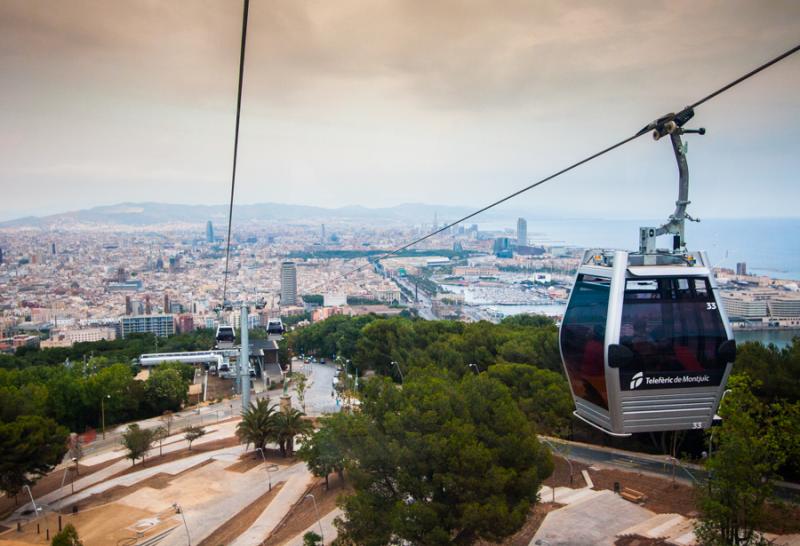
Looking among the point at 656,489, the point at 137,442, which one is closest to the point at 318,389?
the point at 137,442

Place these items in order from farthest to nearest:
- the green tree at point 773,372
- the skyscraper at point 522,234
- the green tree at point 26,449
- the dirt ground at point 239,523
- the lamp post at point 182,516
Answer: the skyscraper at point 522,234
the green tree at point 26,449
the green tree at point 773,372
the lamp post at point 182,516
the dirt ground at point 239,523

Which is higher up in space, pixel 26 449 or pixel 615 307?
pixel 615 307

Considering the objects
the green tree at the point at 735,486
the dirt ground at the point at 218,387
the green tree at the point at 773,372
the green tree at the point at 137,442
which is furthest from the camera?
the dirt ground at the point at 218,387

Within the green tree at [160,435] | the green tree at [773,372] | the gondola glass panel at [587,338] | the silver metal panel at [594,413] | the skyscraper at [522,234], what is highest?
the skyscraper at [522,234]

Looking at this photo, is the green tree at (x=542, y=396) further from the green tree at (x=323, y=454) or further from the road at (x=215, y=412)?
the road at (x=215, y=412)

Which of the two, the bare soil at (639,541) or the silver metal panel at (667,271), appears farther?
the bare soil at (639,541)

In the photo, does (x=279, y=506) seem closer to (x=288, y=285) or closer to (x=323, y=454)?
(x=323, y=454)

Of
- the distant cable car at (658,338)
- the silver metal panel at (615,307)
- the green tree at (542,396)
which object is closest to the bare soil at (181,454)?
the green tree at (542,396)

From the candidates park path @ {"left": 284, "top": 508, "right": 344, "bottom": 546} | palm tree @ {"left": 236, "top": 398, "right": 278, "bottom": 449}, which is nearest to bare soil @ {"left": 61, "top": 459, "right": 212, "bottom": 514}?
palm tree @ {"left": 236, "top": 398, "right": 278, "bottom": 449}
